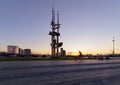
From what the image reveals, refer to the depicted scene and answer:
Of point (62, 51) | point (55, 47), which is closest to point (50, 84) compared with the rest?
point (55, 47)

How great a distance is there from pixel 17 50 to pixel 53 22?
25051mm

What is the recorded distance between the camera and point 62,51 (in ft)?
303

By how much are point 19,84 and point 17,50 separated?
9197cm

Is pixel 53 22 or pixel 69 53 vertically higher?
pixel 53 22

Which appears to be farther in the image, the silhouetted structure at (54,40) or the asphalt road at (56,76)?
the silhouetted structure at (54,40)

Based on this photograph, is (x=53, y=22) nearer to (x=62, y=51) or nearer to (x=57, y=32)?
(x=57, y=32)

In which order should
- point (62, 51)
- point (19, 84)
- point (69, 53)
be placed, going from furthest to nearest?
point (69, 53), point (62, 51), point (19, 84)

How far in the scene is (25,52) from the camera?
346 ft

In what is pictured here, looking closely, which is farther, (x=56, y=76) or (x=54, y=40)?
(x=54, y=40)

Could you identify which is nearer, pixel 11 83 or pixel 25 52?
pixel 11 83

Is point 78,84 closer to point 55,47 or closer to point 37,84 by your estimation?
point 37,84

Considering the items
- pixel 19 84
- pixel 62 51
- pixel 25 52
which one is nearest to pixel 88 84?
pixel 19 84

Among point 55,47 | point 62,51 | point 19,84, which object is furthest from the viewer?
point 62,51

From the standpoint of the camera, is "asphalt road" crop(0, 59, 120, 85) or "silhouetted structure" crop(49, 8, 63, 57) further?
"silhouetted structure" crop(49, 8, 63, 57)
